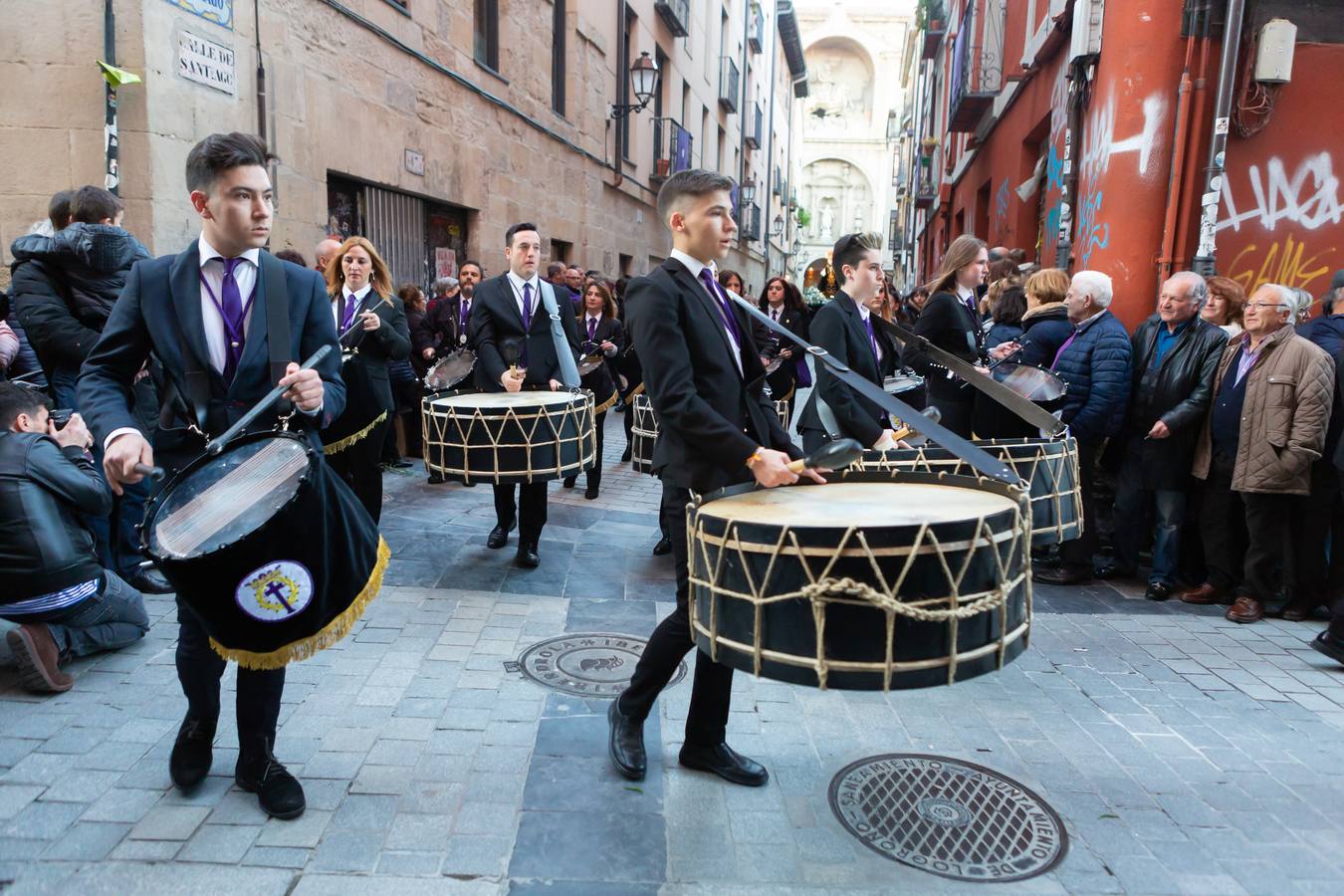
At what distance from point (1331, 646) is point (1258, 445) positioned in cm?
120

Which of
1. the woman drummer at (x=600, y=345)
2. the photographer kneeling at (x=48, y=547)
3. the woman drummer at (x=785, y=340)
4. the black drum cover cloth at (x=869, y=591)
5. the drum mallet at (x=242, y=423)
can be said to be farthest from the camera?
the woman drummer at (x=600, y=345)

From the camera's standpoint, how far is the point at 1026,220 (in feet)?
35.6

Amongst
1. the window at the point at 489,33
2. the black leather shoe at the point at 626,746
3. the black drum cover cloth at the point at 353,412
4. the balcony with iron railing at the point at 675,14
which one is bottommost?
the black leather shoe at the point at 626,746

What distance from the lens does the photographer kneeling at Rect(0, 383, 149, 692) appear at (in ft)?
11.8

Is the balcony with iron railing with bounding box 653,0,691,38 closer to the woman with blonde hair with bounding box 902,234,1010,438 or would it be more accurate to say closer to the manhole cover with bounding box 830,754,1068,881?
the woman with blonde hair with bounding box 902,234,1010,438

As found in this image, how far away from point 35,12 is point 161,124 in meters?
0.93

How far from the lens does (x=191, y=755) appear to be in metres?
2.93

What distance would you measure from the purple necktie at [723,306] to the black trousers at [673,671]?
0.56 metres

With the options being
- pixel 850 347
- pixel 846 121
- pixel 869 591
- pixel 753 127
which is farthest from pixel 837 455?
pixel 846 121

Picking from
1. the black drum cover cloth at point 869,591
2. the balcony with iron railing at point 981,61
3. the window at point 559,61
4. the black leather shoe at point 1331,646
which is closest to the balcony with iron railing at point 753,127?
the window at point 559,61

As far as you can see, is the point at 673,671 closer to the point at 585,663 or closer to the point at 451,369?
the point at 585,663

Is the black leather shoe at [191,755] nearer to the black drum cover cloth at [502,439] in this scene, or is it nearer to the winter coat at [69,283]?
the black drum cover cloth at [502,439]

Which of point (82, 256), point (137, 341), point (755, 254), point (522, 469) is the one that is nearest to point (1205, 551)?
point (522, 469)

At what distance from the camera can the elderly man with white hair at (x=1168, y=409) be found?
5.34 metres
